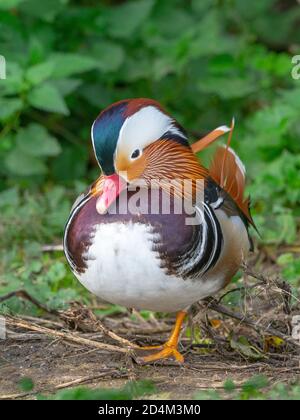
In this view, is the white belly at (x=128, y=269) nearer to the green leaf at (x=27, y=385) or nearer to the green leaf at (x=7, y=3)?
the green leaf at (x=27, y=385)

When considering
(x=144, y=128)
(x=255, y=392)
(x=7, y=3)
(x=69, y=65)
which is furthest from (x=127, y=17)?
(x=255, y=392)

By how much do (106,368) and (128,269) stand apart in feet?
1.41

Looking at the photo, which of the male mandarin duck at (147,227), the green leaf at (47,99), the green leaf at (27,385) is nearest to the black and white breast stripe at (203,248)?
the male mandarin duck at (147,227)

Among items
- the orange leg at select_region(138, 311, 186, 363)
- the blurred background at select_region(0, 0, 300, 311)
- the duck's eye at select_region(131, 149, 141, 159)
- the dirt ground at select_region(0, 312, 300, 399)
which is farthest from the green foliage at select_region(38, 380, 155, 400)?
the blurred background at select_region(0, 0, 300, 311)

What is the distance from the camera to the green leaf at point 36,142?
226 inches

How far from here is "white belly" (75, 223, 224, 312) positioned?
340 cm

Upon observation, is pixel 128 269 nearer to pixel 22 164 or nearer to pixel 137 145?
pixel 137 145

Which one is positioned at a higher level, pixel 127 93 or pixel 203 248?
pixel 127 93

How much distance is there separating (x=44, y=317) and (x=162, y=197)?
111cm

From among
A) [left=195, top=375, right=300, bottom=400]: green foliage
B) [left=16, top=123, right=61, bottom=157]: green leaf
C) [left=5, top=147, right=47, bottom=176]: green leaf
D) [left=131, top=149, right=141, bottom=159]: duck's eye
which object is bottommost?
[left=195, top=375, right=300, bottom=400]: green foliage

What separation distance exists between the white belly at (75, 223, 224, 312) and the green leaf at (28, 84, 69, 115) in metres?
1.91

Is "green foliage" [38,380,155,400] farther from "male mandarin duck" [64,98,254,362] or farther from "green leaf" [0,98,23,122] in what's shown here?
"green leaf" [0,98,23,122]

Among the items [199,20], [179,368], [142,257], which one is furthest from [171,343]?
[199,20]

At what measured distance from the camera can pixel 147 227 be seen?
3.45 metres
